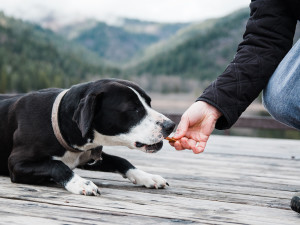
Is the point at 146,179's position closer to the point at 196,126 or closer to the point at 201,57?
the point at 196,126

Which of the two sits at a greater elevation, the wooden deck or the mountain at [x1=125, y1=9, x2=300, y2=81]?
the wooden deck

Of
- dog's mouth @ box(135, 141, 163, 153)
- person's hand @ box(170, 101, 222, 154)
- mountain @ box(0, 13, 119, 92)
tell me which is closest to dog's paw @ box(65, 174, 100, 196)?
dog's mouth @ box(135, 141, 163, 153)

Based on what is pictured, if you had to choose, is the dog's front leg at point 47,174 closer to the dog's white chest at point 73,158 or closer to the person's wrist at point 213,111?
the dog's white chest at point 73,158

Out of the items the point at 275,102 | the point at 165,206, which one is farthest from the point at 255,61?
the point at 165,206

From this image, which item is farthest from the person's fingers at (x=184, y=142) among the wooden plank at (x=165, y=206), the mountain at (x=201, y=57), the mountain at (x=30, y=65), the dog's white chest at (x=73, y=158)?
the mountain at (x=201, y=57)

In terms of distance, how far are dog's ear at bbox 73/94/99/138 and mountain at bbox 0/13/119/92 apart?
75857 mm

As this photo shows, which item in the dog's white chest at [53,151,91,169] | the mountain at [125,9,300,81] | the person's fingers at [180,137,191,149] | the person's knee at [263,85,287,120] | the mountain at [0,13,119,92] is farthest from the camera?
the mountain at [125,9,300,81]

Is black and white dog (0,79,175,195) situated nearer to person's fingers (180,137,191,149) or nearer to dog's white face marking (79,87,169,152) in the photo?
dog's white face marking (79,87,169,152)

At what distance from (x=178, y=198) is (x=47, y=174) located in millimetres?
792

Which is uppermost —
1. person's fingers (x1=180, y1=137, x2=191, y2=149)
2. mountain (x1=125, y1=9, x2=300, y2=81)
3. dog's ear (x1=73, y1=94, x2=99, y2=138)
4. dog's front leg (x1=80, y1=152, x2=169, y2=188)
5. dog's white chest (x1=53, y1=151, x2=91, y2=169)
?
dog's ear (x1=73, y1=94, x2=99, y2=138)

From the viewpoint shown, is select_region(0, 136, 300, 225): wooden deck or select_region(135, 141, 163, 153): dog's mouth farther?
select_region(135, 141, 163, 153): dog's mouth

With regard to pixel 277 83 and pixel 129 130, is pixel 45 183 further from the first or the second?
pixel 277 83

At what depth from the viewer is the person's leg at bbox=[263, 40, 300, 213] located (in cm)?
198

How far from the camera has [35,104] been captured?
2840 millimetres
